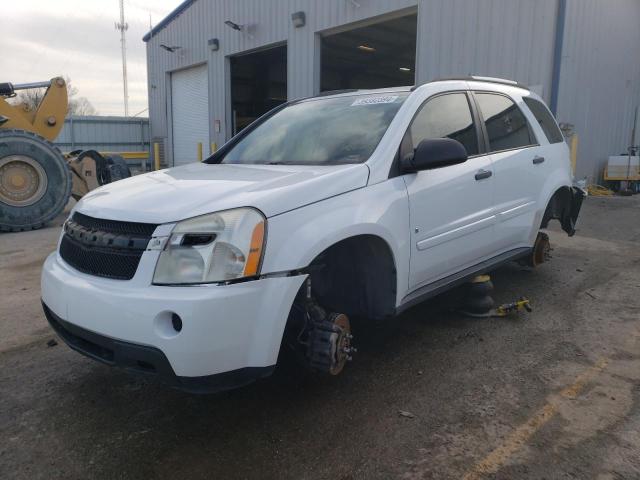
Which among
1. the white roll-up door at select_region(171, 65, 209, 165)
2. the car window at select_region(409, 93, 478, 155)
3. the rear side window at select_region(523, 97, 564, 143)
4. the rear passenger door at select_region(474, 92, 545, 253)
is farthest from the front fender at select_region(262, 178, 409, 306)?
the white roll-up door at select_region(171, 65, 209, 165)

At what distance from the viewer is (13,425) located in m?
2.72

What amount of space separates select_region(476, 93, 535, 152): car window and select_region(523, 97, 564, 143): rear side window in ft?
0.97

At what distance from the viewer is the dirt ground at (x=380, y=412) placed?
7.75 ft

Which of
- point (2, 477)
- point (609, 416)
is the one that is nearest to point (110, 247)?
point (2, 477)

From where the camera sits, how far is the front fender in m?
2.44

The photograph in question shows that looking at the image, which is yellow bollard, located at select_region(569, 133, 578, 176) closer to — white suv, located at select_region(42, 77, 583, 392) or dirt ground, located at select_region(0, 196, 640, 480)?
white suv, located at select_region(42, 77, 583, 392)

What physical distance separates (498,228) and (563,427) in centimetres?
174

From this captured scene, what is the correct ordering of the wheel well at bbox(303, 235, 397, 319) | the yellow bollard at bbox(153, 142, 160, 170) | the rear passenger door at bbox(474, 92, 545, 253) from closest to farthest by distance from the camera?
the wheel well at bbox(303, 235, 397, 319) → the rear passenger door at bbox(474, 92, 545, 253) → the yellow bollard at bbox(153, 142, 160, 170)

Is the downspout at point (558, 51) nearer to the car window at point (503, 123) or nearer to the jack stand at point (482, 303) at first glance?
the car window at point (503, 123)

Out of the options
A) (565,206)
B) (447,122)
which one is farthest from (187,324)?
(565,206)

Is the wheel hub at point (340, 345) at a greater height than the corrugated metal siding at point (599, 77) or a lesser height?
lesser

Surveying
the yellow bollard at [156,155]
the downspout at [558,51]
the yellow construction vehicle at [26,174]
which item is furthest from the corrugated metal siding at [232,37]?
the yellow construction vehicle at [26,174]

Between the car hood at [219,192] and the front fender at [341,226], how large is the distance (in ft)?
0.19

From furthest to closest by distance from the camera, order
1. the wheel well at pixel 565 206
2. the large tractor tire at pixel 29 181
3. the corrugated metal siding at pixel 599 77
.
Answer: the corrugated metal siding at pixel 599 77
the large tractor tire at pixel 29 181
the wheel well at pixel 565 206
